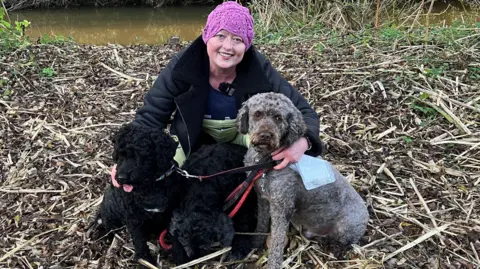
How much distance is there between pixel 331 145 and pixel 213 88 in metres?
1.64

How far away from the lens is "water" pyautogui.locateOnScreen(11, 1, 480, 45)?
42.2 feet

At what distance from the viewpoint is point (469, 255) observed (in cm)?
315

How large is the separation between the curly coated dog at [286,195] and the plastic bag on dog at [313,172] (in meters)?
0.08

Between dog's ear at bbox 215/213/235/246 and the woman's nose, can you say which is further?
the woman's nose

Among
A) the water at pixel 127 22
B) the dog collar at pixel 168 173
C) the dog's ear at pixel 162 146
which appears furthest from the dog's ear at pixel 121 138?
the water at pixel 127 22

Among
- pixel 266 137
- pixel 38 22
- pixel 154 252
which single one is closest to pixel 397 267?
pixel 266 137

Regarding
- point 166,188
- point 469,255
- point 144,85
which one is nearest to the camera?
point 166,188

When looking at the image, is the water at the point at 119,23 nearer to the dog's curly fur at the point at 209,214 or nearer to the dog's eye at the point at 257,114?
the dog's curly fur at the point at 209,214

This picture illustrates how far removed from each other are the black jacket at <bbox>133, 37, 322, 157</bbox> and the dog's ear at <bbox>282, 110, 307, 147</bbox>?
42 centimetres

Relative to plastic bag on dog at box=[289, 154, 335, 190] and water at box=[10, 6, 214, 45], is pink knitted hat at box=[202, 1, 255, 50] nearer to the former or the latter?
plastic bag on dog at box=[289, 154, 335, 190]

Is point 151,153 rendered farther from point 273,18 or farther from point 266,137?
point 273,18

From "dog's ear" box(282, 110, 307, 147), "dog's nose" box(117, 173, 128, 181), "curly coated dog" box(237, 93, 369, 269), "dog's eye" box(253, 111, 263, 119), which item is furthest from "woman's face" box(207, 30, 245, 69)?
"dog's nose" box(117, 173, 128, 181)

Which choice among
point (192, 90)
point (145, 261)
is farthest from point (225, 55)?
point (145, 261)

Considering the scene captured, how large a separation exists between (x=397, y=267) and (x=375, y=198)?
797 mm
